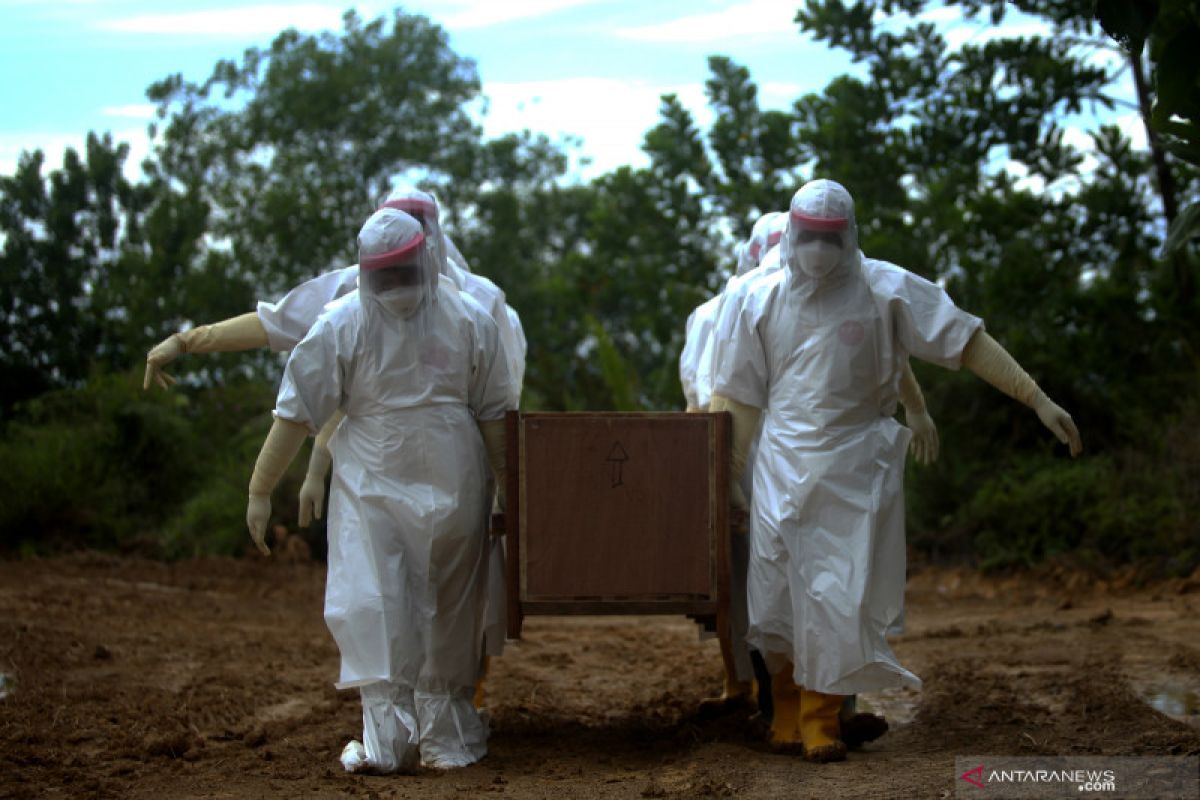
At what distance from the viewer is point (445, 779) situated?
5434 millimetres

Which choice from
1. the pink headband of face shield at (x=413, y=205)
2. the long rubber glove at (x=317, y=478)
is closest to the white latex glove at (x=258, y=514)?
the long rubber glove at (x=317, y=478)

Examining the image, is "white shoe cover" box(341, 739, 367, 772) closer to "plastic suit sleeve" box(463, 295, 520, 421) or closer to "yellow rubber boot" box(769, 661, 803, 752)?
"plastic suit sleeve" box(463, 295, 520, 421)

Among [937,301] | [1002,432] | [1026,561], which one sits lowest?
[1026,561]

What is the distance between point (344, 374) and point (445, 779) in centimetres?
157

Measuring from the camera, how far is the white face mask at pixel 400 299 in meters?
5.71

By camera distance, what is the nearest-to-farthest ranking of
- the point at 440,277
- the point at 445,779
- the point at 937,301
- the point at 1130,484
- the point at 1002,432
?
the point at 445,779
the point at 937,301
the point at 440,277
the point at 1130,484
the point at 1002,432

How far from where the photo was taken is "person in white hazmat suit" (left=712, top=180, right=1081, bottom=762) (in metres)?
5.67

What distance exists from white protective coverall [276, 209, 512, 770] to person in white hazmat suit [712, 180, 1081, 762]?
44.1 inches

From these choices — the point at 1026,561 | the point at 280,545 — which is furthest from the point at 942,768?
the point at 280,545

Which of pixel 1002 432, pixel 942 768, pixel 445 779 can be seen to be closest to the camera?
pixel 942 768

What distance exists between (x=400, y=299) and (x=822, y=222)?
164cm

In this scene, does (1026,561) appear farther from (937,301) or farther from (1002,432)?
(937,301)

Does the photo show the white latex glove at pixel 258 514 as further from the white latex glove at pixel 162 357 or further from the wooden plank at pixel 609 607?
the wooden plank at pixel 609 607

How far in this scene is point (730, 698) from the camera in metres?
6.95
